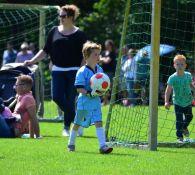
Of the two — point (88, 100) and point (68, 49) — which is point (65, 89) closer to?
point (68, 49)

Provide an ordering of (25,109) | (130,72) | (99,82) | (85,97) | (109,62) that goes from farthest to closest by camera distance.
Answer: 1. (109,62)
2. (130,72)
3. (25,109)
4. (85,97)
5. (99,82)

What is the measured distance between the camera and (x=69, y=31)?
14.0 metres

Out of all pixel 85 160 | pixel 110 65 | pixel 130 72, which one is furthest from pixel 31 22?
pixel 85 160

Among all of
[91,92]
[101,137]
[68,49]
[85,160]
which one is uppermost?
[68,49]

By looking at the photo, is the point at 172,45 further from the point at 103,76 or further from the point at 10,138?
the point at 103,76

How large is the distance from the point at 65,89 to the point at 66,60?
497 mm

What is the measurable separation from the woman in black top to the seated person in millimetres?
507

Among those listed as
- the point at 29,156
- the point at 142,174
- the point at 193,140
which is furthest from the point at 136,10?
the point at 142,174

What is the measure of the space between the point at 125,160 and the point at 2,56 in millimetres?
17069

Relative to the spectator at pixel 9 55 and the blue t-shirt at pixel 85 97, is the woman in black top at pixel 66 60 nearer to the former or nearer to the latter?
the blue t-shirt at pixel 85 97

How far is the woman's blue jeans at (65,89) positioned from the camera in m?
13.8

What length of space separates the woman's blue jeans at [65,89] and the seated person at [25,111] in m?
0.46

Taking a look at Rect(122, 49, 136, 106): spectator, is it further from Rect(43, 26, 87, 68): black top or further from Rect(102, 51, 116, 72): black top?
Rect(102, 51, 116, 72): black top

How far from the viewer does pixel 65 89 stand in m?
13.9
